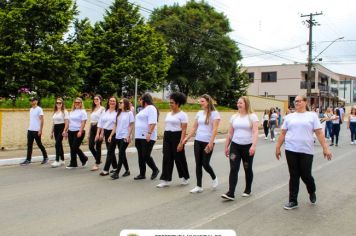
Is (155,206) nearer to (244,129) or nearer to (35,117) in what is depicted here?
(244,129)

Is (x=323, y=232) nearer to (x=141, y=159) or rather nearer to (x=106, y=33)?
(x=141, y=159)

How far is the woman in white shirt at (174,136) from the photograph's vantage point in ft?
26.2

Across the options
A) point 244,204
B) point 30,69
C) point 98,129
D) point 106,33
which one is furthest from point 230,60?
point 244,204

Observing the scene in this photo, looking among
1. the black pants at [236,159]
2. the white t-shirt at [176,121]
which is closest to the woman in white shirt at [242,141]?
the black pants at [236,159]

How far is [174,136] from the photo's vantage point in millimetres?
8016

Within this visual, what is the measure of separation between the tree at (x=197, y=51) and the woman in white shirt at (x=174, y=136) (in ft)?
86.9

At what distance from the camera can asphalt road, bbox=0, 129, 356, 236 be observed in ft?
18.1

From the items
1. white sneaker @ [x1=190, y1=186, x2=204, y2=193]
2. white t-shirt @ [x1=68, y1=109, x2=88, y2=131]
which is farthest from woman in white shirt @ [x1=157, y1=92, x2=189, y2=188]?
white t-shirt @ [x1=68, y1=109, x2=88, y2=131]

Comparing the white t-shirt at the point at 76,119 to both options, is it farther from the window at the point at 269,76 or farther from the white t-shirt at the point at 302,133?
the window at the point at 269,76

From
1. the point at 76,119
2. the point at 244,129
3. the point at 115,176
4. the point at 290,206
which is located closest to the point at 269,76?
the point at 76,119

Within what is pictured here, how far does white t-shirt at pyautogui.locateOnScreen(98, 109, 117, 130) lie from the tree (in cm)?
2514

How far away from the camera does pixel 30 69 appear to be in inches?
636

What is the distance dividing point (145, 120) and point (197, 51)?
2688 centimetres

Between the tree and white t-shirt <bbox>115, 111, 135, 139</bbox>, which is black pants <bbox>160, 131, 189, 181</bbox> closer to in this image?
white t-shirt <bbox>115, 111, 135, 139</bbox>
